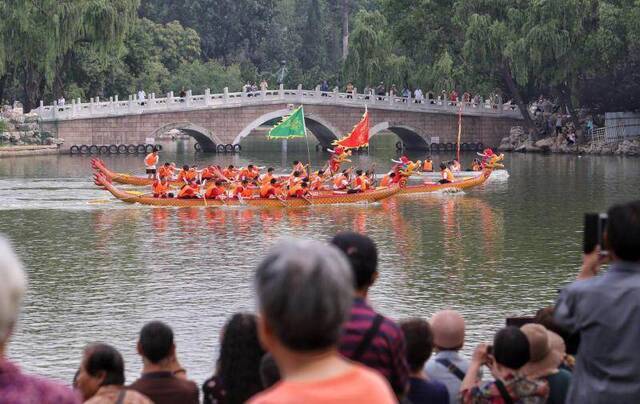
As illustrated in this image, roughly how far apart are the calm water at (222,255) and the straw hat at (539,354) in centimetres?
699

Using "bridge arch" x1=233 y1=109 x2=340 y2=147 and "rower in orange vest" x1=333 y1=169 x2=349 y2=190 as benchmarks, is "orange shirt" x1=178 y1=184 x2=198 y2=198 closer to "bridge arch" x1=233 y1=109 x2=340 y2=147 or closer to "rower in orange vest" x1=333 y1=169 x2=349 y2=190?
"rower in orange vest" x1=333 y1=169 x2=349 y2=190

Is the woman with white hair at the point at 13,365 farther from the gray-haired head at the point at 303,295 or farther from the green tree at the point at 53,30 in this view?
the green tree at the point at 53,30

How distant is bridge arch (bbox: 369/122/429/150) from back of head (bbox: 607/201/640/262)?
52215mm

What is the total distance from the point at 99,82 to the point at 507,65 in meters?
19.7

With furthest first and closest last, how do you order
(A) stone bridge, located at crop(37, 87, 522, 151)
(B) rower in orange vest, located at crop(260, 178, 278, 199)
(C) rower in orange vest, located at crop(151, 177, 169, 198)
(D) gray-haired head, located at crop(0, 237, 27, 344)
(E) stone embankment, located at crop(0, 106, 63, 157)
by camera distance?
(A) stone bridge, located at crop(37, 87, 522, 151) → (E) stone embankment, located at crop(0, 106, 63, 157) → (C) rower in orange vest, located at crop(151, 177, 169, 198) → (B) rower in orange vest, located at crop(260, 178, 278, 199) → (D) gray-haired head, located at crop(0, 237, 27, 344)

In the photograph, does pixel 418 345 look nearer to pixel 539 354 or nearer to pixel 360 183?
pixel 539 354

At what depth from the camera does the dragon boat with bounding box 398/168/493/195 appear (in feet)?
110

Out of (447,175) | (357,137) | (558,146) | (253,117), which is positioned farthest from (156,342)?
(253,117)

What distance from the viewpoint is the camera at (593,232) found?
5727mm

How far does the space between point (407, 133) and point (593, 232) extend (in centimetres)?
5598

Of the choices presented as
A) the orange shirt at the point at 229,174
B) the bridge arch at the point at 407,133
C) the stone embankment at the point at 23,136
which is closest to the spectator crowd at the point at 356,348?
the orange shirt at the point at 229,174

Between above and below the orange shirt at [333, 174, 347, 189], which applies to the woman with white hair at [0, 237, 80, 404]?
above

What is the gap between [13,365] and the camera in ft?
13.7

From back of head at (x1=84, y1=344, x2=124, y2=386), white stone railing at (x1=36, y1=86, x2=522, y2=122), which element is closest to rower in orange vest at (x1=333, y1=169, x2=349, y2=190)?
white stone railing at (x1=36, y1=86, x2=522, y2=122)
